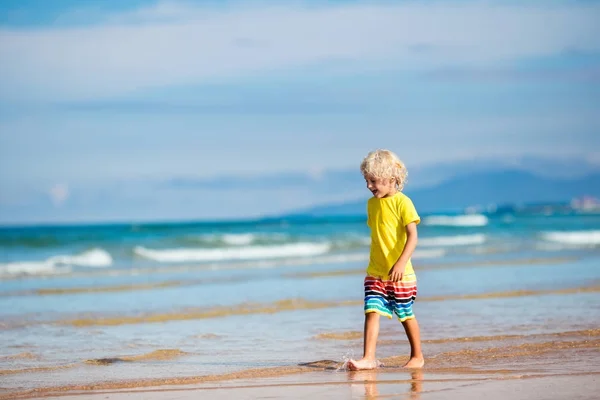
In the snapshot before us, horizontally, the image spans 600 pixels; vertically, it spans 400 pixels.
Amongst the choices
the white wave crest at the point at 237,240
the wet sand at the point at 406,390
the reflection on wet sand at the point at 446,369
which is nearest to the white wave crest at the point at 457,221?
the white wave crest at the point at 237,240

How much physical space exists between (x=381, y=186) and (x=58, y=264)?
1834 cm

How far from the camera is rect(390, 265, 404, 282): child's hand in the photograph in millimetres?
6168

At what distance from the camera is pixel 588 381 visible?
17.7 ft

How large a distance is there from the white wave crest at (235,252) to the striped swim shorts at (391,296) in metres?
18.6

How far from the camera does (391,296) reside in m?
6.34

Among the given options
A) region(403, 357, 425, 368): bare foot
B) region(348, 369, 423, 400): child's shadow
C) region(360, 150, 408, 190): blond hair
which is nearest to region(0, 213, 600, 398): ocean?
region(403, 357, 425, 368): bare foot

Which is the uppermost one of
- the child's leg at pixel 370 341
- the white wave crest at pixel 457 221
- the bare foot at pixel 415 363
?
the white wave crest at pixel 457 221

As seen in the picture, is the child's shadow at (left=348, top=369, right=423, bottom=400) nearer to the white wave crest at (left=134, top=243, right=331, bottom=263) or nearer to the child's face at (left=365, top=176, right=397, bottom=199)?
the child's face at (left=365, top=176, right=397, bottom=199)

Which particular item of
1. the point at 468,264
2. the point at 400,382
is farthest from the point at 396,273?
the point at 468,264

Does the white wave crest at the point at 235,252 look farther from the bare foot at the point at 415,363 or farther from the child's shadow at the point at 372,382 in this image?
the child's shadow at the point at 372,382

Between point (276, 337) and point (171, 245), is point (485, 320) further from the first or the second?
point (171, 245)

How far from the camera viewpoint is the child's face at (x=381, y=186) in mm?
6195

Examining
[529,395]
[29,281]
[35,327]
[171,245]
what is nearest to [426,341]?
[529,395]

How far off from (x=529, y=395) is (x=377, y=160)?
1.94m
